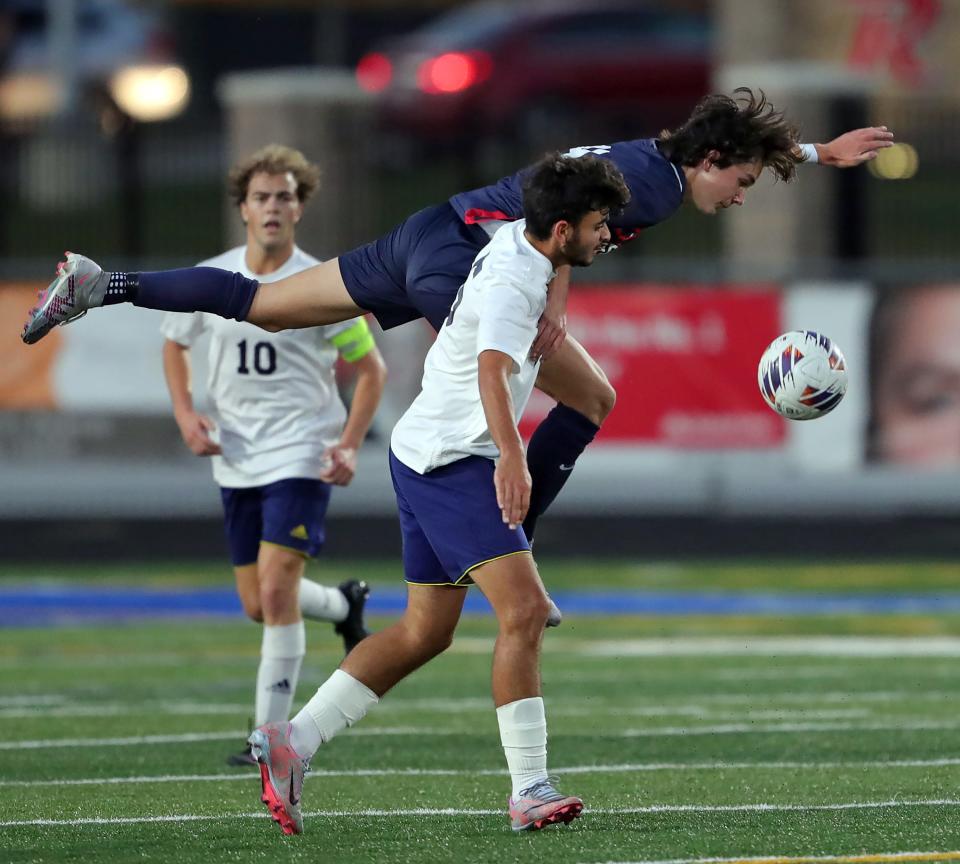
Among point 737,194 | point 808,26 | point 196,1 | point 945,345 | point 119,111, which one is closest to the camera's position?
point 737,194

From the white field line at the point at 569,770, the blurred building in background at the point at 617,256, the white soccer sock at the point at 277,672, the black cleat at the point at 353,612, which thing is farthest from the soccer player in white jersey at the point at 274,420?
the blurred building in background at the point at 617,256

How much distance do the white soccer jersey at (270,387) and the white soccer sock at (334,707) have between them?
178cm

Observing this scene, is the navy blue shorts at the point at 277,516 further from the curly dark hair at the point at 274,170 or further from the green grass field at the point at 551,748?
the curly dark hair at the point at 274,170

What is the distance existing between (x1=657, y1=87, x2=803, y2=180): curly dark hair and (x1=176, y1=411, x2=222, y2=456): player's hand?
7.67 feet

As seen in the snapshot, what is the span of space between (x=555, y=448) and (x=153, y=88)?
23.7 m

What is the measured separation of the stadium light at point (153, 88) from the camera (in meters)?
29.6

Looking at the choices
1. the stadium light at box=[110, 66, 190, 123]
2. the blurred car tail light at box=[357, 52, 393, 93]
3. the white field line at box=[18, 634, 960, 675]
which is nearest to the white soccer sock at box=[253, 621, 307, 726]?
the white field line at box=[18, 634, 960, 675]

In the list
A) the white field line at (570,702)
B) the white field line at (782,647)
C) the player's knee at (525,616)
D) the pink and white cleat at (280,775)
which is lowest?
the white field line at (782,647)

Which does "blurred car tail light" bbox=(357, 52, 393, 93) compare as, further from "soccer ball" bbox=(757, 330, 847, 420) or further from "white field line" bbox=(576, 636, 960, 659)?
"soccer ball" bbox=(757, 330, 847, 420)

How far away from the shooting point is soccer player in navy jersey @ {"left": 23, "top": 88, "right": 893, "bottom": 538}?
6910mm

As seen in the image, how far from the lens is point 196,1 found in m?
32.2

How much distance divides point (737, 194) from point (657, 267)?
11.0m

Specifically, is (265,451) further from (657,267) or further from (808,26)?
(808,26)

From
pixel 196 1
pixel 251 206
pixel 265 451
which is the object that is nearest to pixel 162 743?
pixel 265 451
